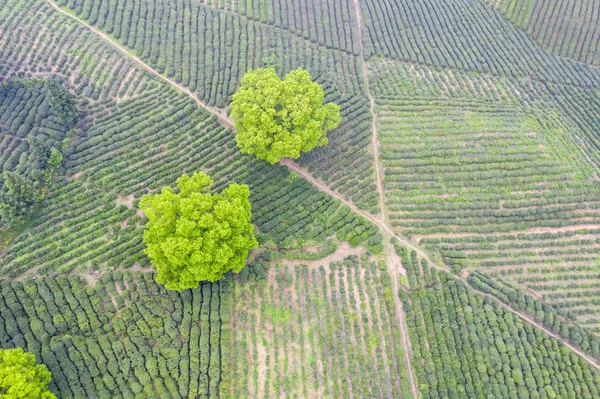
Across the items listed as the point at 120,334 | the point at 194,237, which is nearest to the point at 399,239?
the point at 194,237

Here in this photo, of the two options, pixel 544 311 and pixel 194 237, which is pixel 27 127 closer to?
pixel 194 237

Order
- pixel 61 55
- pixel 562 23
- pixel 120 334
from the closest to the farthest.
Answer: pixel 120 334
pixel 61 55
pixel 562 23

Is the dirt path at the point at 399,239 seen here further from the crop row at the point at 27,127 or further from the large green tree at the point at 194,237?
the crop row at the point at 27,127

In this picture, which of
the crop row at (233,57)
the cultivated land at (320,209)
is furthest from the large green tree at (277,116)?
the crop row at (233,57)

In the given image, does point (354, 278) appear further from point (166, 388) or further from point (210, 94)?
point (210, 94)

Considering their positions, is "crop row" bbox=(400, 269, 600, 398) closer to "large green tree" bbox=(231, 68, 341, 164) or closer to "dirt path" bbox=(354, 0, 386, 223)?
"dirt path" bbox=(354, 0, 386, 223)
